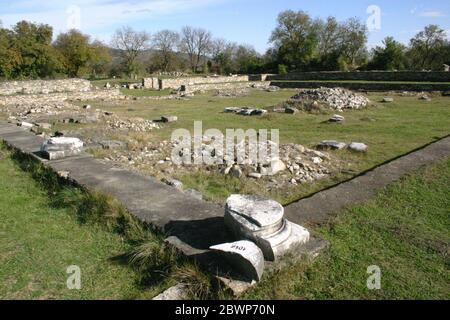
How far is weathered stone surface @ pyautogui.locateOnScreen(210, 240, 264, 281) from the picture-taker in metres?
2.80

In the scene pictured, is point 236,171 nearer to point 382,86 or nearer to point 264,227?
point 264,227

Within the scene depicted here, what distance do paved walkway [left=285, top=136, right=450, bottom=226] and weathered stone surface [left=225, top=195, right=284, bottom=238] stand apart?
95 centimetres

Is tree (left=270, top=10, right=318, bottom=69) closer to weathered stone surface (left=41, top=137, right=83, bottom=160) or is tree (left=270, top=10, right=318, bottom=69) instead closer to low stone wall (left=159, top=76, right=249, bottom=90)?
low stone wall (left=159, top=76, right=249, bottom=90)

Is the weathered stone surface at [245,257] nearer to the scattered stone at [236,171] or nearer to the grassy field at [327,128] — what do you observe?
the grassy field at [327,128]

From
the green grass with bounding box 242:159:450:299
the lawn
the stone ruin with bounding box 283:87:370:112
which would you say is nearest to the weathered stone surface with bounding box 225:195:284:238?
the green grass with bounding box 242:159:450:299

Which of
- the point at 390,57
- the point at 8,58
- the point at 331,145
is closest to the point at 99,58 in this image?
the point at 8,58

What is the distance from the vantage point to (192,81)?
30609mm

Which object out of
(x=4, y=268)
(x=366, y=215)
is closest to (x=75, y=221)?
(x=4, y=268)

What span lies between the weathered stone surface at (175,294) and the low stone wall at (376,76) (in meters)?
26.5

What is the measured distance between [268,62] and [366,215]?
128ft

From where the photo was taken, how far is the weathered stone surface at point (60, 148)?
6047 millimetres

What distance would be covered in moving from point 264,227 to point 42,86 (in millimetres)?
20898
